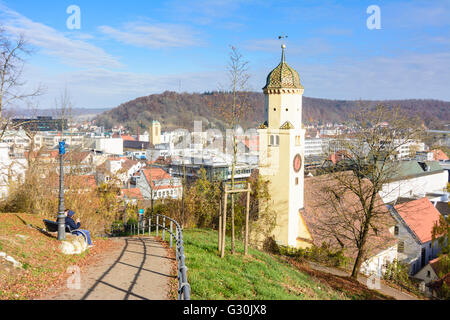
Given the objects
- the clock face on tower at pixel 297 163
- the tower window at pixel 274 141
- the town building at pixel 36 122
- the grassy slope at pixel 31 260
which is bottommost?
the grassy slope at pixel 31 260

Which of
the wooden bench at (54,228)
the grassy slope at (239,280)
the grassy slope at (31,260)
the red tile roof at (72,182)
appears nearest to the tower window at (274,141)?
the grassy slope at (239,280)

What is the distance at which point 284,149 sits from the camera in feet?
78.8

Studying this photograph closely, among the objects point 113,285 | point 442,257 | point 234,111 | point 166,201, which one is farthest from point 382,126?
point 166,201

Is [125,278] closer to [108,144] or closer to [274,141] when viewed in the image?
[274,141]

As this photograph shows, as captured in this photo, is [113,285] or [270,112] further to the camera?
[270,112]

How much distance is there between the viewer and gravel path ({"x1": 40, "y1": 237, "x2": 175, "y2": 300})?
7578 mm

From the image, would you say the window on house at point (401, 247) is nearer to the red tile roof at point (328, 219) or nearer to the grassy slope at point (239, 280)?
the red tile roof at point (328, 219)

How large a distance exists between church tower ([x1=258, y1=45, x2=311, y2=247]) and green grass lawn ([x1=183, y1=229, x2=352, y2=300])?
1012 centimetres

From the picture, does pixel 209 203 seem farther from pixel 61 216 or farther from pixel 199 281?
pixel 199 281

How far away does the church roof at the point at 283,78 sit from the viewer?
2336 centimetres

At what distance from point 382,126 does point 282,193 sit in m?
8.96

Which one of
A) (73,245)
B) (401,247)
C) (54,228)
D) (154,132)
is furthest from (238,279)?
(154,132)

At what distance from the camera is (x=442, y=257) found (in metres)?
22.4

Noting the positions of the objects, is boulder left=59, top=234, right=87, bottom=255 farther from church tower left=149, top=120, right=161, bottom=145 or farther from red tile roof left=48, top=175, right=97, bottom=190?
church tower left=149, top=120, right=161, bottom=145
